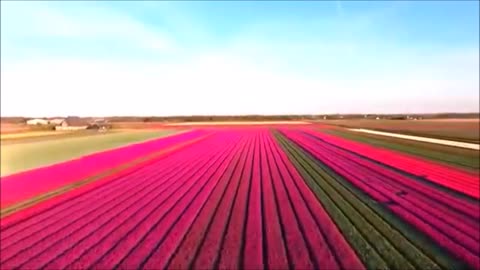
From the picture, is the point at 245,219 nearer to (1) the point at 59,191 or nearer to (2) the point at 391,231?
(2) the point at 391,231

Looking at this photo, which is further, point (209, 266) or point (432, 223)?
point (432, 223)

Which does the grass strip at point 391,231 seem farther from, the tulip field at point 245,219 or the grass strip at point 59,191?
the grass strip at point 59,191

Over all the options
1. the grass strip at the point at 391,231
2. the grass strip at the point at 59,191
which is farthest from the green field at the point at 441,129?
the grass strip at the point at 59,191

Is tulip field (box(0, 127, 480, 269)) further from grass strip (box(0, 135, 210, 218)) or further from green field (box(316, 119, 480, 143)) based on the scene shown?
green field (box(316, 119, 480, 143))

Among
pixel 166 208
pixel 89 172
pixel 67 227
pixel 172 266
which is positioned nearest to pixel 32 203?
pixel 67 227

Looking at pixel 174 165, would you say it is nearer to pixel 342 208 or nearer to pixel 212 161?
pixel 212 161


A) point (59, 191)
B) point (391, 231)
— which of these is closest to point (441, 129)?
point (391, 231)
